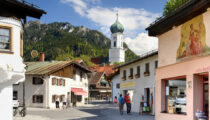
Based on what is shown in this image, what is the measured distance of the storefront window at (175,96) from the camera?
1523cm

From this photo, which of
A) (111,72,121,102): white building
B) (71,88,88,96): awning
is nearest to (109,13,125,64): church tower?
(111,72,121,102): white building

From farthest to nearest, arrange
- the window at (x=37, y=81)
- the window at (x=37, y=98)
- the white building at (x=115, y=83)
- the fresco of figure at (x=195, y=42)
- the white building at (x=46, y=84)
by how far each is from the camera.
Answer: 1. the white building at (x=115, y=83)
2. the window at (x=37, y=81)
3. the window at (x=37, y=98)
4. the white building at (x=46, y=84)
5. the fresco of figure at (x=195, y=42)

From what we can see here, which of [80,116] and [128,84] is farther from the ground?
[128,84]

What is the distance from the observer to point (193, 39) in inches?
568

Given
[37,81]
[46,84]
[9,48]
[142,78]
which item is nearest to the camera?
[9,48]

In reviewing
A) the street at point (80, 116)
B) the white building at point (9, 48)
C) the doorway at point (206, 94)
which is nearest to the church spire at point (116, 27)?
the street at point (80, 116)

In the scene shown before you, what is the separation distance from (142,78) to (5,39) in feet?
53.5

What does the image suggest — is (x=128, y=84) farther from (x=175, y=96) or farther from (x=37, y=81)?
(x=175, y=96)

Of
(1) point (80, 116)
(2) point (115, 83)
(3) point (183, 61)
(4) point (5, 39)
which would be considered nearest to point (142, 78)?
(1) point (80, 116)

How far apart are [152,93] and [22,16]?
13.7m

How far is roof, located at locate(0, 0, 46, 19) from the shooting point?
603 inches

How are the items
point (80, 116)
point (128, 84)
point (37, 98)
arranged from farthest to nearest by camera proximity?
point (37, 98) < point (128, 84) < point (80, 116)

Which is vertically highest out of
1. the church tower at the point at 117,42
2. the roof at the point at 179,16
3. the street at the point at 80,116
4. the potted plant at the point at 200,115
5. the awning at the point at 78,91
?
the church tower at the point at 117,42

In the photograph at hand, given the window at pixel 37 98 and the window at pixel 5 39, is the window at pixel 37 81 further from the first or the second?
the window at pixel 5 39
